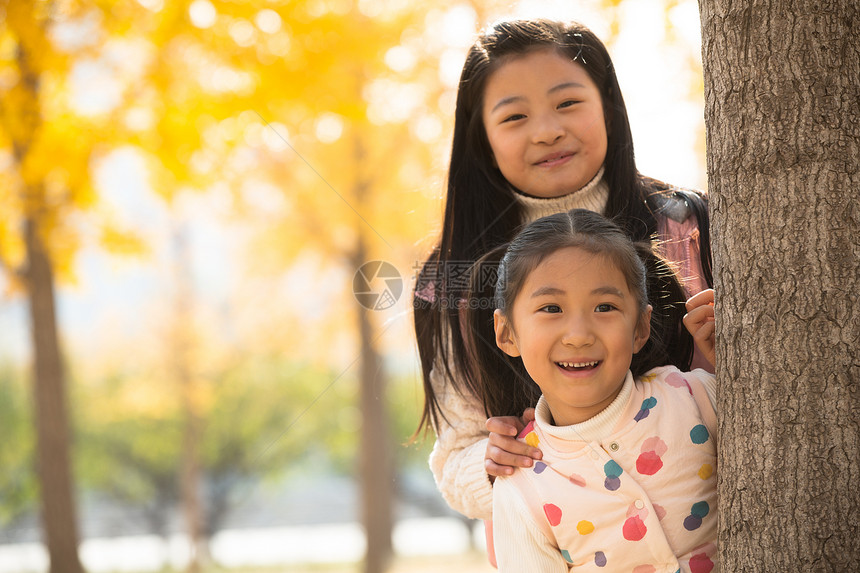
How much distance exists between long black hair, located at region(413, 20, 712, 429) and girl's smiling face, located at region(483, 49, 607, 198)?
5cm

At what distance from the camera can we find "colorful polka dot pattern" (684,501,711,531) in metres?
1.60

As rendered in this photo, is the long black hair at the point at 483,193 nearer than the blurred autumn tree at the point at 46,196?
Yes

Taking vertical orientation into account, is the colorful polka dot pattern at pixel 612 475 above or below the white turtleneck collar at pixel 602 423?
below

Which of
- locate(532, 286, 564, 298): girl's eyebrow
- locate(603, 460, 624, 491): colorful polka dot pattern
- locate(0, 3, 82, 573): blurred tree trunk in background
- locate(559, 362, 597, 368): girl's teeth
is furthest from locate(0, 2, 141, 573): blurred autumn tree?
locate(603, 460, 624, 491): colorful polka dot pattern

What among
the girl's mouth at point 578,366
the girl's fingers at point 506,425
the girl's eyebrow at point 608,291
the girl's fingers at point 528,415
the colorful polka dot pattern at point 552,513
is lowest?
the colorful polka dot pattern at point 552,513

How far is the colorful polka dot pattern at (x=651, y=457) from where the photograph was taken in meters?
1.62

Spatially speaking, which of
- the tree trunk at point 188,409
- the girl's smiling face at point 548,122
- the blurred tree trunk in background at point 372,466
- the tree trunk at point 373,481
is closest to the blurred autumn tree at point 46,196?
the blurred tree trunk in background at point 372,466

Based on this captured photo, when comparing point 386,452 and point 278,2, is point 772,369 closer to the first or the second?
point 278,2

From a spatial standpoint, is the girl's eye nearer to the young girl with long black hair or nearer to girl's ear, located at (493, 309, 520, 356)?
the young girl with long black hair

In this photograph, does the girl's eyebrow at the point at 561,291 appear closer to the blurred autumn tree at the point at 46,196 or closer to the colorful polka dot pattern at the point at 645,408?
the colorful polka dot pattern at the point at 645,408

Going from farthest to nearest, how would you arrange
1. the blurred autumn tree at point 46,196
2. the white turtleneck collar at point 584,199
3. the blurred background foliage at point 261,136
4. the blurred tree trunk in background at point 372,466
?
the blurred tree trunk in background at point 372,466 < the blurred autumn tree at point 46,196 < the blurred background foliage at point 261,136 < the white turtleneck collar at point 584,199

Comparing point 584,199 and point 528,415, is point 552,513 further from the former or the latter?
point 584,199

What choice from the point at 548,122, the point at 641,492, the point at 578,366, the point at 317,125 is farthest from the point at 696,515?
the point at 317,125

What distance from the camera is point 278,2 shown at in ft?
15.9
